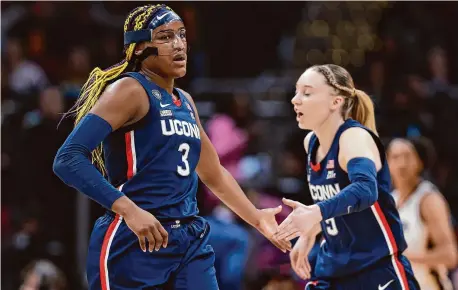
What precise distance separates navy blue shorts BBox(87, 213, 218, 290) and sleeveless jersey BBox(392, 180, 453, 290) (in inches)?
101

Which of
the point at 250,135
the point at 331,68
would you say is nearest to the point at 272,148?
the point at 250,135

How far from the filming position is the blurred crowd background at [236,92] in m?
8.45

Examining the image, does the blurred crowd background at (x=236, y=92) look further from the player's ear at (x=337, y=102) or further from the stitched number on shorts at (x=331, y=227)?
the player's ear at (x=337, y=102)

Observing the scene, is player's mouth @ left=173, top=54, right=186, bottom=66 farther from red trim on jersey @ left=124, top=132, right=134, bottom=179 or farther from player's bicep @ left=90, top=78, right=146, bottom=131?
red trim on jersey @ left=124, top=132, right=134, bottom=179

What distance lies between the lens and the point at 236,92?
9.80 m

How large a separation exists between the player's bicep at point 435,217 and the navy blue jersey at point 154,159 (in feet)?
8.50

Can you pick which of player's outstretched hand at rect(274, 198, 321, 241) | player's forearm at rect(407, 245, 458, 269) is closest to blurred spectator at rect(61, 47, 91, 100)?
player's forearm at rect(407, 245, 458, 269)

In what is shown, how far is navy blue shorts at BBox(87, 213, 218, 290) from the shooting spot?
4105 mm

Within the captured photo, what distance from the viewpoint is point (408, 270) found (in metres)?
4.98

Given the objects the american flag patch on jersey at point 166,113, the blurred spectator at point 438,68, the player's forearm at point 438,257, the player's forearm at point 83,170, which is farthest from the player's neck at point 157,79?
the blurred spectator at point 438,68

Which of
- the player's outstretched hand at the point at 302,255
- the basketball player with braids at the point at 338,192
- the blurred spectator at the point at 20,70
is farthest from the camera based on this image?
the blurred spectator at the point at 20,70

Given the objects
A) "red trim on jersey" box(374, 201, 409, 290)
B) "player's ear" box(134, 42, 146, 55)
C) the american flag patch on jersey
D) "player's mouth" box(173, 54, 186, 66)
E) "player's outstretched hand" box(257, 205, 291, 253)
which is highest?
"player's ear" box(134, 42, 146, 55)

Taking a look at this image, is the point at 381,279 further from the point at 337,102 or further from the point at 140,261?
the point at 140,261

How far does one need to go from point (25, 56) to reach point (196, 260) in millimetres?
6403
